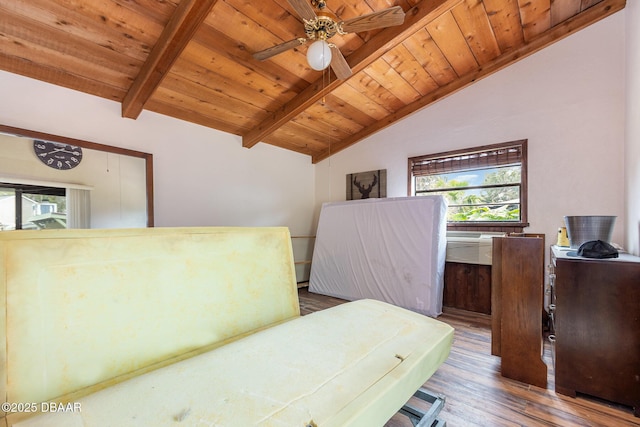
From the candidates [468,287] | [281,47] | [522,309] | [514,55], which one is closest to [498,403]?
[522,309]

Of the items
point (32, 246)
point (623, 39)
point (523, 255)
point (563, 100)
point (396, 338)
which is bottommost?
point (396, 338)

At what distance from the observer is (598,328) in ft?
5.14

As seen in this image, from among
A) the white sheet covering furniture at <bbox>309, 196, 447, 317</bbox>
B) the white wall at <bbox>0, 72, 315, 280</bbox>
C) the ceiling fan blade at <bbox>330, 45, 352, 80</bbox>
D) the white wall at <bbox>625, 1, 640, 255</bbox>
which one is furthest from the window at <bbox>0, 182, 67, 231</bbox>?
the white wall at <bbox>625, 1, 640, 255</bbox>

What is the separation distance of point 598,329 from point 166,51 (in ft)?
12.4

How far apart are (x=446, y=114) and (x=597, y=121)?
1.51 m

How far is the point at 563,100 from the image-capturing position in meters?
2.92

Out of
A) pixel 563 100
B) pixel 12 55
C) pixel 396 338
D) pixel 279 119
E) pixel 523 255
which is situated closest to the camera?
pixel 396 338

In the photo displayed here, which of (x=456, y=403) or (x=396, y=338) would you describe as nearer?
(x=396, y=338)

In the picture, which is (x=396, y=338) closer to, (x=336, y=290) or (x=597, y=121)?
(x=336, y=290)

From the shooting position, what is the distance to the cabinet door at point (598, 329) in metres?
1.50

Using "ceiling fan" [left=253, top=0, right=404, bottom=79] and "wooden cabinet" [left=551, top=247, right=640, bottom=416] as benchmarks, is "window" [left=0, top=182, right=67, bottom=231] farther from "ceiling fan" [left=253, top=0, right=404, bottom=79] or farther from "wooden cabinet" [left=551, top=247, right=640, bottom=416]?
"wooden cabinet" [left=551, top=247, right=640, bottom=416]

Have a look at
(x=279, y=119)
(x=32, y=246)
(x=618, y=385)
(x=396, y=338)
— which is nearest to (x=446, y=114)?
(x=279, y=119)

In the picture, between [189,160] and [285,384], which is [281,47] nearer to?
[189,160]

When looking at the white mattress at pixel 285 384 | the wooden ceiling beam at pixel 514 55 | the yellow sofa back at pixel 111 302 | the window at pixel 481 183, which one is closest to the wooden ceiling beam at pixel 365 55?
the wooden ceiling beam at pixel 514 55
